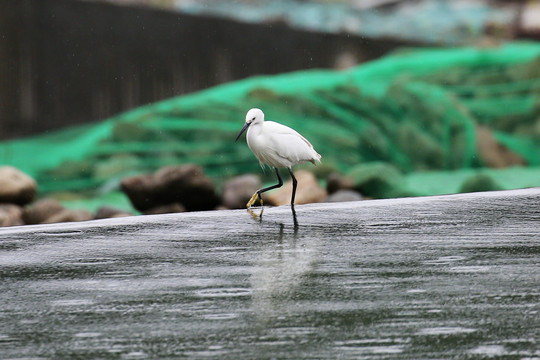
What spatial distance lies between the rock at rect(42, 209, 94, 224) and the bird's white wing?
10.9 feet

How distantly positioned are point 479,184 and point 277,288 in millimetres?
7383

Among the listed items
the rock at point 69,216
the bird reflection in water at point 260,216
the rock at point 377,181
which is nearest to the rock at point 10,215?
the rock at point 69,216

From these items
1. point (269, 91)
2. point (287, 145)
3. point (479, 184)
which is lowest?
point (479, 184)

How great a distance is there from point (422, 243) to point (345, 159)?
5.06 meters

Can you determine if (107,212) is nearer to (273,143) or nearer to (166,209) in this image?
(166,209)

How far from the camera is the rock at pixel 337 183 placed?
1199cm

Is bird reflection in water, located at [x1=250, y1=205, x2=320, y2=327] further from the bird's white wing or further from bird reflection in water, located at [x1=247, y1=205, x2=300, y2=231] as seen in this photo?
the bird's white wing

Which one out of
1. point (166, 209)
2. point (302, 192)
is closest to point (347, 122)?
point (302, 192)

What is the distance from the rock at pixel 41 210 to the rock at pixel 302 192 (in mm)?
2570

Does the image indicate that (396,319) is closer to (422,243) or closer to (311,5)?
(422,243)

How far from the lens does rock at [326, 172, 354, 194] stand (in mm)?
11992

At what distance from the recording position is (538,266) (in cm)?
605

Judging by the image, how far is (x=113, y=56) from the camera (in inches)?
456

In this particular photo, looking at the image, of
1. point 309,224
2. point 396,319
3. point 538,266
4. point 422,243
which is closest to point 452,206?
point 309,224
